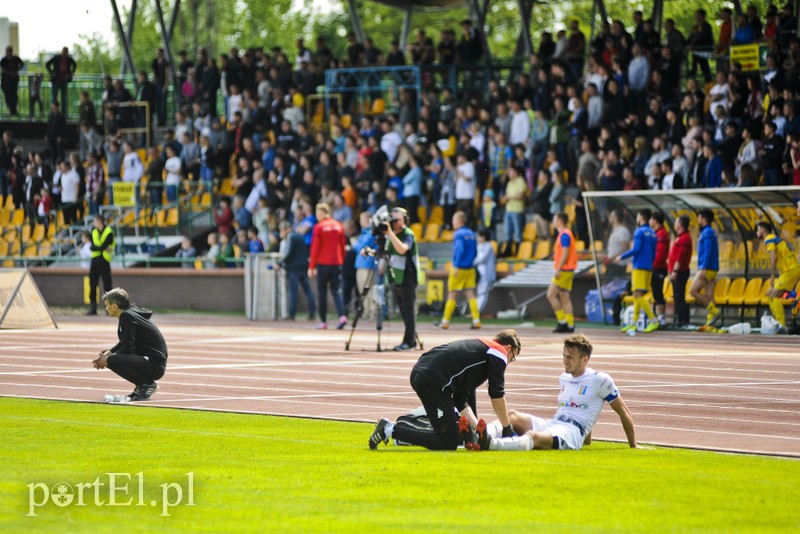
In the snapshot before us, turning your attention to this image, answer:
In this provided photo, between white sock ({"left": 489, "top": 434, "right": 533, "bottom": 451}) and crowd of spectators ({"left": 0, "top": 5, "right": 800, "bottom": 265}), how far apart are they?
17.2m

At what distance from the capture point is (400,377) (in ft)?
61.0

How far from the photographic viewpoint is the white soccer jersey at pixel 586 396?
39.7ft

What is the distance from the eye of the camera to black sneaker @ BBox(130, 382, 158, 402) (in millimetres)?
15797

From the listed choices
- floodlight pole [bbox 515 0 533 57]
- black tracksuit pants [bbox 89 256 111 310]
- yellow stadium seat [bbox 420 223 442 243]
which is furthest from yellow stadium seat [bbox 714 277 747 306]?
black tracksuit pants [bbox 89 256 111 310]

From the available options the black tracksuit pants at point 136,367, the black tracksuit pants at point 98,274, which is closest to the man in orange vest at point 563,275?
the black tracksuit pants at point 98,274

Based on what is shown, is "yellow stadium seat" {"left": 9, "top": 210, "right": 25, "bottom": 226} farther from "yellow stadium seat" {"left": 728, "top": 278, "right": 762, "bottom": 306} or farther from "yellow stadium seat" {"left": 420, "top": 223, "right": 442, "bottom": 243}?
"yellow stadium seat" {"left": 728, "top": 278, "right": 762, "bottom": 306}

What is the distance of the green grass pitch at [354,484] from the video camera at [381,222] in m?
8.96

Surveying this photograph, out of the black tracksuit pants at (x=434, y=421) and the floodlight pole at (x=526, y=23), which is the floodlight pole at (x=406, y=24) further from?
the black tracksuit pants at (x=434, y=421)

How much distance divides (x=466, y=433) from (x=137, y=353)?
5.15 meters

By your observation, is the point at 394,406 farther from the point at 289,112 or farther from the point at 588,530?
the point at 289,112

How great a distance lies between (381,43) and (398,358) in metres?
59.8

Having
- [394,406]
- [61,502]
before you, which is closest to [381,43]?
[394,406]

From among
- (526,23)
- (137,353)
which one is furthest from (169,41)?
(137,353)

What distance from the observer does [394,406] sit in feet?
50.6
